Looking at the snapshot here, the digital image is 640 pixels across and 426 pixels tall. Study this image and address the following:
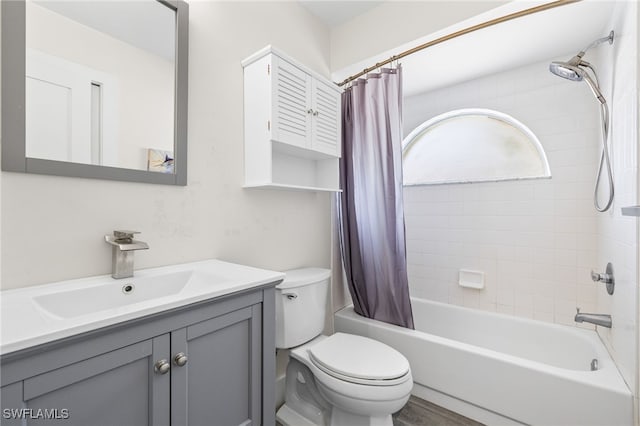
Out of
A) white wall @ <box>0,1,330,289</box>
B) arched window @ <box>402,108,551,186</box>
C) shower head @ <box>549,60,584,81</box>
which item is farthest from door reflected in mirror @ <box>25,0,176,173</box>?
arched window @ <box>402,108,551,186</box>

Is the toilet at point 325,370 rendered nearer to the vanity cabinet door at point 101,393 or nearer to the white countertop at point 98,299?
the white countertop at point 98,299

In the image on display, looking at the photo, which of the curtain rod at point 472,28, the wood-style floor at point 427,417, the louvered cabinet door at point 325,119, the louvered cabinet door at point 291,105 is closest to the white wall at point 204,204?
the louvered cabinet door at point 291,105

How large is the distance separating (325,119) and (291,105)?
31 centimetres

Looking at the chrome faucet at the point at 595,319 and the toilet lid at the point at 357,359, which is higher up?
the chrome faucet at the point at 595,319

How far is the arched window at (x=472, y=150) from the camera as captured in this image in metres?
2.17

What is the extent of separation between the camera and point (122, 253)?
105 centimetres

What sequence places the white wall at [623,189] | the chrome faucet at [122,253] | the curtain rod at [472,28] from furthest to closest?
the curtain rod at [472,28]
the white wall at [623,189]
the chrome faucet at [122,253]

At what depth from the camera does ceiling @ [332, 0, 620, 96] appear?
156cm

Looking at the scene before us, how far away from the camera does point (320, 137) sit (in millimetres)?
1801

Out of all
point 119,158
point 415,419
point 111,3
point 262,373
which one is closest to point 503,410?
point 415,419

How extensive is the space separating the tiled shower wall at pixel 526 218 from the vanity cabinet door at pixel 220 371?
1903 mm

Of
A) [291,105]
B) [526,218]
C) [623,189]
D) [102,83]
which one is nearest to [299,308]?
[291,105]

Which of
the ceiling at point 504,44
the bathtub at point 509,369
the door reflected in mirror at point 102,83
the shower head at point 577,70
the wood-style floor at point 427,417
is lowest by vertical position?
the wood-style floor at point 427,417

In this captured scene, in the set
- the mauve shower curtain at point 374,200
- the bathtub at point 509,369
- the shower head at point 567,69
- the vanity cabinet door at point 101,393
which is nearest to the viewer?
the vanity cabinet door at point 101,393
